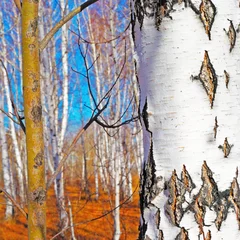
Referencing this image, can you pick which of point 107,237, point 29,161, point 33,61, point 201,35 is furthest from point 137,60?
point 107,237

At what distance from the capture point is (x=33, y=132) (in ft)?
3.36

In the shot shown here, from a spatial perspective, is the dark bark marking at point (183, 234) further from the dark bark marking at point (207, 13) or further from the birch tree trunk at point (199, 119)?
the dark bark marking at point (207, 13)

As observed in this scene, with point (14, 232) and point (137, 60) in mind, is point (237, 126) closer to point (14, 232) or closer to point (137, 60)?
point (137, 60)

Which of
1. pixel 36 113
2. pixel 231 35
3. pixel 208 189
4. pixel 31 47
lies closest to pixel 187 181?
pixel 208 189

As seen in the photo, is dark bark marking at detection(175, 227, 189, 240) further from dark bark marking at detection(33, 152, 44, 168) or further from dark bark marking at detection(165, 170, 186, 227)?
dark bark marking at detection(33, 152, 44, 168)

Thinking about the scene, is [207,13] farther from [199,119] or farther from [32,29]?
[32,29]

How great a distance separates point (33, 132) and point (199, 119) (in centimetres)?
47

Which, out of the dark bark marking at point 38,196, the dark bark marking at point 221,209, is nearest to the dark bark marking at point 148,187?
the dark bark marking at point 221,209

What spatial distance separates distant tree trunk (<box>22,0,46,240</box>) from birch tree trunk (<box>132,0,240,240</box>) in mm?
358

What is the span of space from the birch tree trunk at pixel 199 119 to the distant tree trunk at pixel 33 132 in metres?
0.36

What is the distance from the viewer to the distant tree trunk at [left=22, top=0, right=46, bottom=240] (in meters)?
1.02

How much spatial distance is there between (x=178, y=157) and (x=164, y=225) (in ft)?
0.57

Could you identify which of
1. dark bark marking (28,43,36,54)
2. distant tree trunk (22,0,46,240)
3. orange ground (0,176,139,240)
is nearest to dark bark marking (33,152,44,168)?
distant tree trunk (22,0,46,240)

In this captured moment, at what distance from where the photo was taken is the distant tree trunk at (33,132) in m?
1.02
